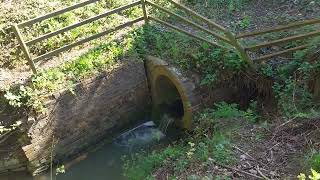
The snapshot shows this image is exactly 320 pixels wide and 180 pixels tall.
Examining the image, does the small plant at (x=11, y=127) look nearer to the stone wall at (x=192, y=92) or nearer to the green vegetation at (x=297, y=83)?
A: the stone wall at (x=192, y=92)

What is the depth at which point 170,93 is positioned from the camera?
31.8 ft

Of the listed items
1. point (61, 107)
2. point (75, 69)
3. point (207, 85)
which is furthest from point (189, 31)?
point (61, 107)

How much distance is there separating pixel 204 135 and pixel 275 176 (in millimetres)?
2385

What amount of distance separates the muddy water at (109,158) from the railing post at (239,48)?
255 cm

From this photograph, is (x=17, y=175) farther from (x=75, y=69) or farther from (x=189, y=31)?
(x=189, y=31)

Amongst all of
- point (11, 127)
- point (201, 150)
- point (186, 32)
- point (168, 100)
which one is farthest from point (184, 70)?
point (11, 127)

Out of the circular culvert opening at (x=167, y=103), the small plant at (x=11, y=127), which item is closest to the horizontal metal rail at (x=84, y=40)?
the small plant at (x=11, y=127)

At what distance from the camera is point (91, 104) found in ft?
28.5

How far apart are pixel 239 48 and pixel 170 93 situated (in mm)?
2491

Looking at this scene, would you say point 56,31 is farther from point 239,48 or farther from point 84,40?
point 239,48

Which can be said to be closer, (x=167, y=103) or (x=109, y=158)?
(x=109, y=158)

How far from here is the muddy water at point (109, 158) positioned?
336 inches

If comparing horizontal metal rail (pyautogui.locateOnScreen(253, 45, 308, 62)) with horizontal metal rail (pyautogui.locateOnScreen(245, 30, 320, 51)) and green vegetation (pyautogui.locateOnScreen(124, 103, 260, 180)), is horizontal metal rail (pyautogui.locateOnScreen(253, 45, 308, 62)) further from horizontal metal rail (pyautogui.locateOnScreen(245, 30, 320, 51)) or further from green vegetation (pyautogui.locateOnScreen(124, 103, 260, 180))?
green vegetation (pyautogui.locateOnScreen(124, 103, 260, 180))

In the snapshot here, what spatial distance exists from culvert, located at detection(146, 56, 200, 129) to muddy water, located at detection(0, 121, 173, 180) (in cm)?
50
